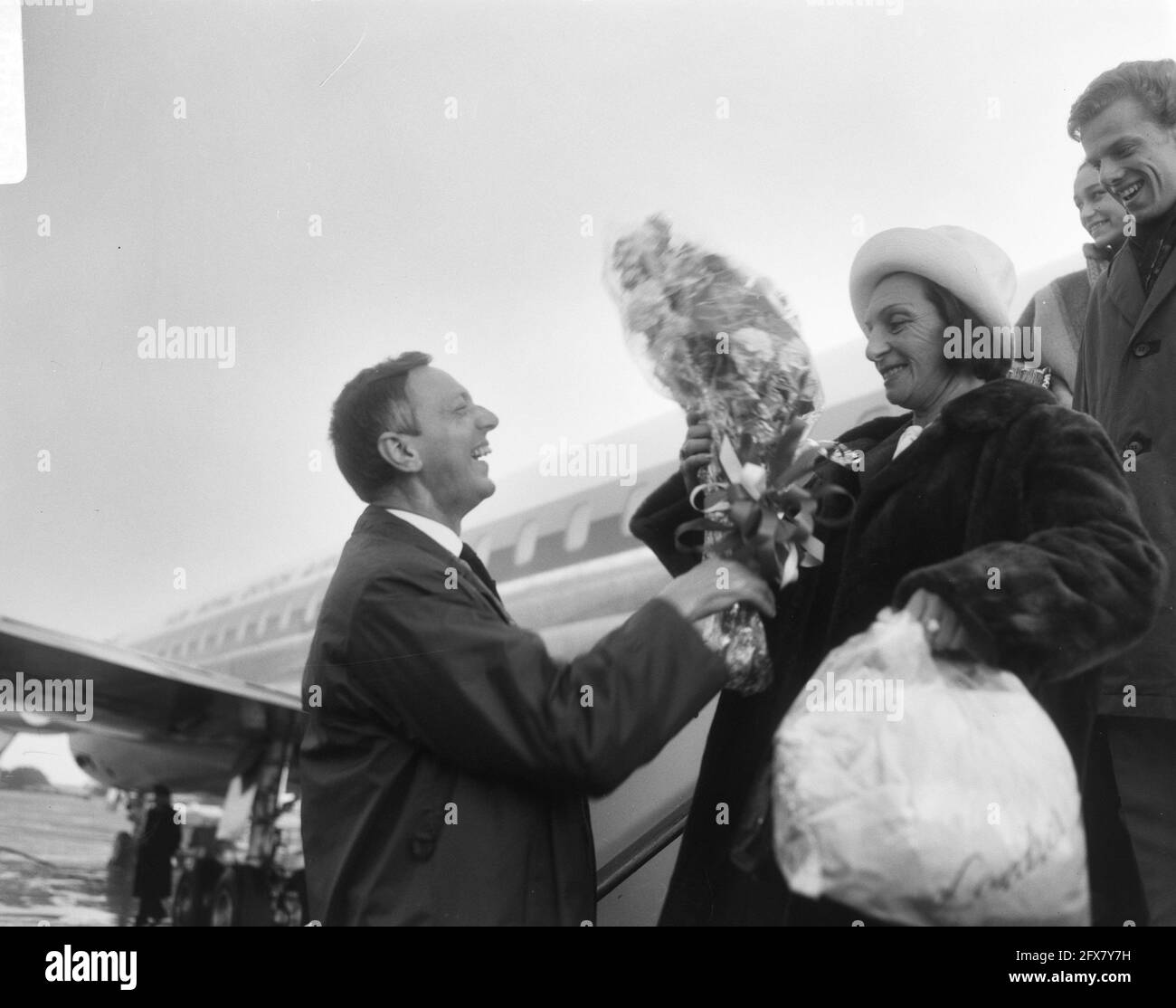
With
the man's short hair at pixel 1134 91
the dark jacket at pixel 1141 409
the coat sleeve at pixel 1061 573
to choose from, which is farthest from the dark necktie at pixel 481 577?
the man's short hair at pixel 1134 91

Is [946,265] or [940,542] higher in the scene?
[946,265]

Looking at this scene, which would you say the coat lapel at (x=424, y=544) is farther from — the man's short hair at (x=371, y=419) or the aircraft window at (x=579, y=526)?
the aircraft window at (x=579, y=526)

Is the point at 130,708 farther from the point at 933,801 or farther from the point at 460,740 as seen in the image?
the point at 933,801

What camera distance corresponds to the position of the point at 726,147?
9.12ft

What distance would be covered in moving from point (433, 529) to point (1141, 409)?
4.68 ft

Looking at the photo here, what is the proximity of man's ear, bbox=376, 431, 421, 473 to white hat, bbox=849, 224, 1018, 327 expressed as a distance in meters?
0.95

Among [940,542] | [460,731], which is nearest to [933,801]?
[940,542]

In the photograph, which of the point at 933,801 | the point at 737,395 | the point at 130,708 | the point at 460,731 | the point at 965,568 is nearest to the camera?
the point at 933,801

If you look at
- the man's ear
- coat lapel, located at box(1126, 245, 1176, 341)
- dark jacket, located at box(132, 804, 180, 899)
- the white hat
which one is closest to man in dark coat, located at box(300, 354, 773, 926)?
the man's ear

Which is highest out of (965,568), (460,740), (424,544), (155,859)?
(424,544)

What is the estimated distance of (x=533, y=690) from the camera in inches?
94.7

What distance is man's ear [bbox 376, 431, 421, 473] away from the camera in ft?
8.90

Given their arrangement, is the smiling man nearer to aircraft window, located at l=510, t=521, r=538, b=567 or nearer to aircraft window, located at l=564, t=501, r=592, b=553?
aircraft window, located at l=564, t=501, r=592, b=553

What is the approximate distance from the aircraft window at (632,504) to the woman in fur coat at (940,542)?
0.02 meters
